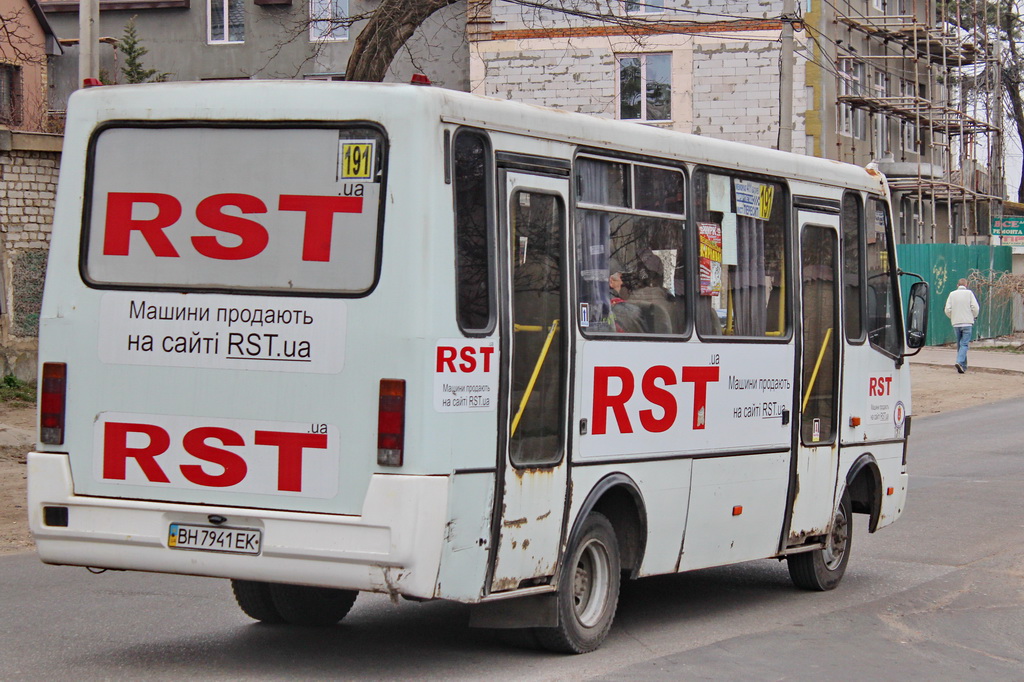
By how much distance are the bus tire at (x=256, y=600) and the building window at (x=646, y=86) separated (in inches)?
1334

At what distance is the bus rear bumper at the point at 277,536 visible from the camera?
6.31 m

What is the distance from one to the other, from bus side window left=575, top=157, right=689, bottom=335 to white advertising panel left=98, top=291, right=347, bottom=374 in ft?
4.72

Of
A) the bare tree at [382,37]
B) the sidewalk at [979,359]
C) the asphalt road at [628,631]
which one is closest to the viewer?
the asphalt road at [628,631]

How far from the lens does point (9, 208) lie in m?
20.0

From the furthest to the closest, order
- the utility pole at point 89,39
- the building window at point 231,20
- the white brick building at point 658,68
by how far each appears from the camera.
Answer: the building window at point 231,20 < the white brick building at point 658,68 < the utility pole at point 89,39

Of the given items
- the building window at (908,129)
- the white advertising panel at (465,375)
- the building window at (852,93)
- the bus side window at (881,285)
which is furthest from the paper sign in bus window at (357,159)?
the building window at (908,129)

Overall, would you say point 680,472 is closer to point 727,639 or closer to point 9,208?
point 727,639

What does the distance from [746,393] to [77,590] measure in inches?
166

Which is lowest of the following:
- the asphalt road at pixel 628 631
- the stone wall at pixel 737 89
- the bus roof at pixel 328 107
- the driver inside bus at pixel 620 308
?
the asphalt road at pixel 628 631

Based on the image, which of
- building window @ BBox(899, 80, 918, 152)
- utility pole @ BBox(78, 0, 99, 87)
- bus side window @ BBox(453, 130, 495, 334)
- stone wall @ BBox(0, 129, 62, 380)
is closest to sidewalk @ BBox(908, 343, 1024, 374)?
building window @ BBox(899, 80, 918, 152)

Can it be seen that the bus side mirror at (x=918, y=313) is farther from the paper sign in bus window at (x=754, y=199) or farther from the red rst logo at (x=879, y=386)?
the paper sign in bus window at (x=754, y=199)

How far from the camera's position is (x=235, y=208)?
22.0ft

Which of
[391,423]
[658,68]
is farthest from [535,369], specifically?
[658,68]

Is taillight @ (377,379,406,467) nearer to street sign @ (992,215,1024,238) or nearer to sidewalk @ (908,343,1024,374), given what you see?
sidewalk @ (908,343,1024,374)
